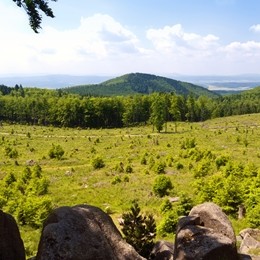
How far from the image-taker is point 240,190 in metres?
30.1

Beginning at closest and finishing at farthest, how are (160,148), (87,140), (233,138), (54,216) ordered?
(54,216), (160,148), (233,138), (87,140)

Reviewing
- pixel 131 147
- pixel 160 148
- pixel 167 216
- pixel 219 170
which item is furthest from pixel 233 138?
pixel 167 216

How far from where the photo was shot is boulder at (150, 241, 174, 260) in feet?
48.3

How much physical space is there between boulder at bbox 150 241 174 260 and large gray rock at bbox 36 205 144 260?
13.4 ft

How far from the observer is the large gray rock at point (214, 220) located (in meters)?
13.9

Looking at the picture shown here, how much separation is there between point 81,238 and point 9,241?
302 cm

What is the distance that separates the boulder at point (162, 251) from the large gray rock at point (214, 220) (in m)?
2.05

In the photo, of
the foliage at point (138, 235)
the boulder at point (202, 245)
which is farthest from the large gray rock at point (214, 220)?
the foliage at point (138, 235)

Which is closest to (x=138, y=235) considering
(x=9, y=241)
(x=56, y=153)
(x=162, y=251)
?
(x=162, y=251)

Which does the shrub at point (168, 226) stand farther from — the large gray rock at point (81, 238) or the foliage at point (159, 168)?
the foliage at point (159, 168)

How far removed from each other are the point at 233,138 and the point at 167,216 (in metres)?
55.6

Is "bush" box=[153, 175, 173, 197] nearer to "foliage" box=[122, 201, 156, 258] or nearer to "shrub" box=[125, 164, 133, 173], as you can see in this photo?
"shrub" box=[125, 164, 133, 173]

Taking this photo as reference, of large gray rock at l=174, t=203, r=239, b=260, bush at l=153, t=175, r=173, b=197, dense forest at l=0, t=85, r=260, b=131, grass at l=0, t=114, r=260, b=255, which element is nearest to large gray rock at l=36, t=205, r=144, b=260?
large gray rock at l=174, t=203, r=239, b=260

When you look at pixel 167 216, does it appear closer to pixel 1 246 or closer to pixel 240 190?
pixel 240 190
